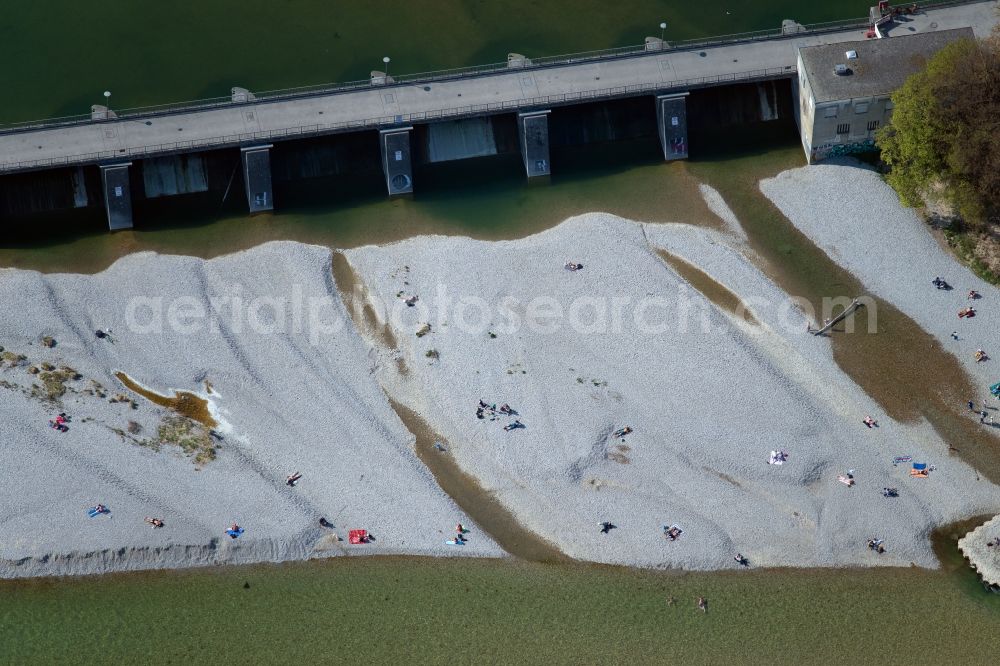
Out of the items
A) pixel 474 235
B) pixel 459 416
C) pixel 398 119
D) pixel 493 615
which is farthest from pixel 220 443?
pixel 398 119

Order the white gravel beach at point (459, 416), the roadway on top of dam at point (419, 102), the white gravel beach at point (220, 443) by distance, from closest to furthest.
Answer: the white gravel beach at point (220, 443) → the white gravel beach at point (459, 416) → the roadway on top of dam at point (419, 102)

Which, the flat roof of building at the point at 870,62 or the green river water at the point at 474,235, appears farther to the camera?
the flat roof of building at the point at 870,62

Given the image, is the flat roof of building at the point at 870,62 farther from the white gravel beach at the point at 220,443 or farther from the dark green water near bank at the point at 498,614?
the white gravel beach at the point at 220,443

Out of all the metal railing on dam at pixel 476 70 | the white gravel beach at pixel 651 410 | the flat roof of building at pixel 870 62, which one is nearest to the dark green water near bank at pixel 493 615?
the white gravel beach at pixel 651 410

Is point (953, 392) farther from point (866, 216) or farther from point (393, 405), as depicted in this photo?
point (393, 405)

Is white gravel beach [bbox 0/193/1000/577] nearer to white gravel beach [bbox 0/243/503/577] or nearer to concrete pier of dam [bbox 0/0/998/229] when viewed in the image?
white gravel beach [bbox 0/243/503/577]

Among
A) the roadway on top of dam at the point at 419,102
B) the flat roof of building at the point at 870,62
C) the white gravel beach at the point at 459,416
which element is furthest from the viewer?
the roadway on top of dam at the point at 419,102

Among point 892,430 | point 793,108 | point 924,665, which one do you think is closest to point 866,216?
point 793,108
